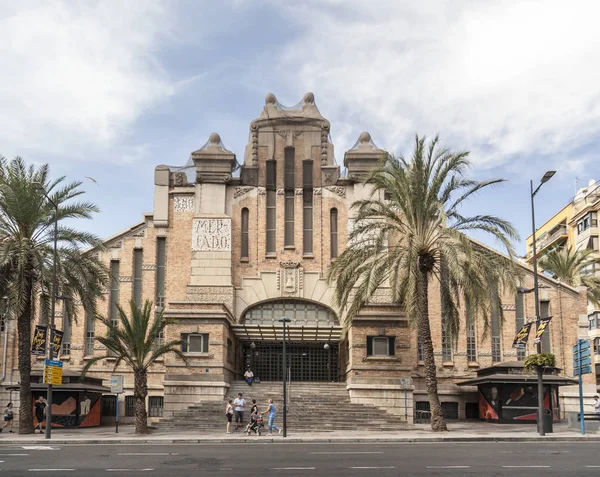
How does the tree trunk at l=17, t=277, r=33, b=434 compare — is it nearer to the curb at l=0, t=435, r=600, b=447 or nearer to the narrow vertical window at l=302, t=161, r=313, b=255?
the curb at l=0, t=435, r=600, b=447

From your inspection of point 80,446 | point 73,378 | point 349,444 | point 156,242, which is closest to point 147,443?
point 80,446

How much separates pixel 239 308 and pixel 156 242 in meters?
6.24

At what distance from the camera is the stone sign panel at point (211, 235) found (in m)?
41.4

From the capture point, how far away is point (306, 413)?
112 ft

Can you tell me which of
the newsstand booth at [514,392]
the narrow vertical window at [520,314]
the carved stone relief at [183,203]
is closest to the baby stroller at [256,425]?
the newsstand booth at [514,392]

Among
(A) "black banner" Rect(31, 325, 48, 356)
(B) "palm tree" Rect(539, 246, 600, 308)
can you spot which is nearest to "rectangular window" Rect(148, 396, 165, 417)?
(A) "black banner" Rect(31, 325, 48, 356)

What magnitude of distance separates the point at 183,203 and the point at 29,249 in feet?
41.4

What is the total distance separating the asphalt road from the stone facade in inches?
636

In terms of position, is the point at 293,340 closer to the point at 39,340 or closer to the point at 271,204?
the point at 271,204

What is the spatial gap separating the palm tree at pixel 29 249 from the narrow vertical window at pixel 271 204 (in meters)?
12.1

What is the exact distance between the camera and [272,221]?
42656 millimetres

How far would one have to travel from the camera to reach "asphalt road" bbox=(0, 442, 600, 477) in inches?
656

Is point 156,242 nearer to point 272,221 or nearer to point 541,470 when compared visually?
point 272,221

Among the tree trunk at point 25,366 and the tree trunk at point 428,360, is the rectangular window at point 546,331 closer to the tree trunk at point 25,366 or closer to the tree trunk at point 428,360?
the tree trunk at point 428,360
